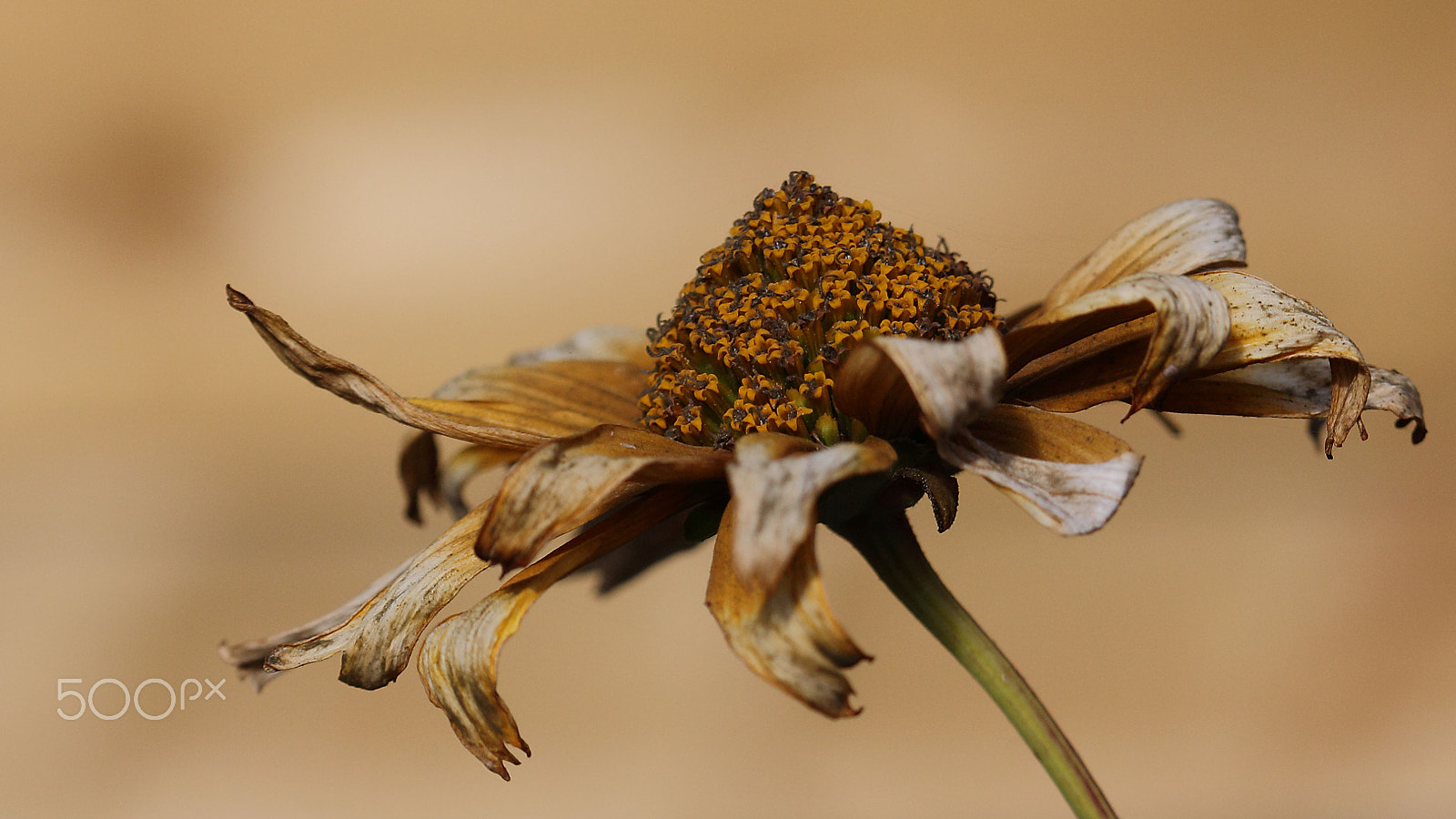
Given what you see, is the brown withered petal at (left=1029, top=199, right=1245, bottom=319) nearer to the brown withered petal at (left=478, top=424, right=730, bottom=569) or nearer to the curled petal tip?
the brown withered petal at (left=478, top=424, right=730, bottom=569)

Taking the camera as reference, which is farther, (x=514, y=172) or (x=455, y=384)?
(x=514, y=172)

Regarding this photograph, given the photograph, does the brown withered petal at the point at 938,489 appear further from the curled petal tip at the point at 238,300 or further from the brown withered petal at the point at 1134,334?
the curled petal tip at the point at 238,300

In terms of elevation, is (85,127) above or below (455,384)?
below

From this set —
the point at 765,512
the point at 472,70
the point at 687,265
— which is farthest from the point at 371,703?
the point at 765,512

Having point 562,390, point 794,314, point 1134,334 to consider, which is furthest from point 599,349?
point 1134,334

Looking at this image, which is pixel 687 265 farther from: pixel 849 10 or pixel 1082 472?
pixel 1082 472

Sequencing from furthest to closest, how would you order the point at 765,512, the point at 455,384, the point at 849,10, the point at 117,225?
the point at 117,225, the point at 849,10, the point at 455,384, the point at 765,512
